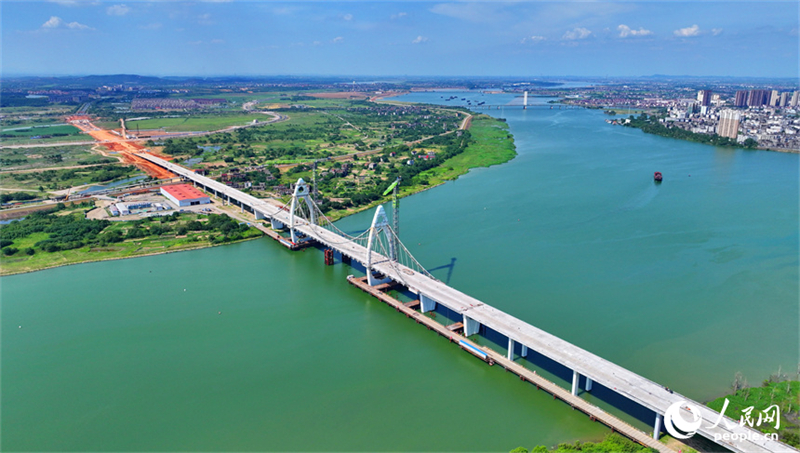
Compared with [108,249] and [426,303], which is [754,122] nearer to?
[426,303]

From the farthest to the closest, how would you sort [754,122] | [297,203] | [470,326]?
[754,122]
[297,203]
[470,326]

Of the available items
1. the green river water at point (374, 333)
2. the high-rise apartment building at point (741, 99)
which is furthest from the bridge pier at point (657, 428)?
the high-rise apartment building at point (741, 99)

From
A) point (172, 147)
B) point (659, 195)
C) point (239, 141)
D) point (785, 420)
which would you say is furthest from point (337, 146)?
point (785, 420)

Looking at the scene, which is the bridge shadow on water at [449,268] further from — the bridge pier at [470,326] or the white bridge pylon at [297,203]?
the white bridge pylon at [297,203]

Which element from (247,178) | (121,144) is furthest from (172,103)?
(247,178)

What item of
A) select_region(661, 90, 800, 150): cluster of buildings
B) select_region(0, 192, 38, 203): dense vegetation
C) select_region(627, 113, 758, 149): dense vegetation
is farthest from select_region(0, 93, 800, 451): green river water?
select_region(661, 90, 800, 150): cluster of buildings

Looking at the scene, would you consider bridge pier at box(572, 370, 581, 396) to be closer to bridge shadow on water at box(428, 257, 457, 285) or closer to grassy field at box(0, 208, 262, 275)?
bridge shadow on water at box(428, 257, 457, 285)
